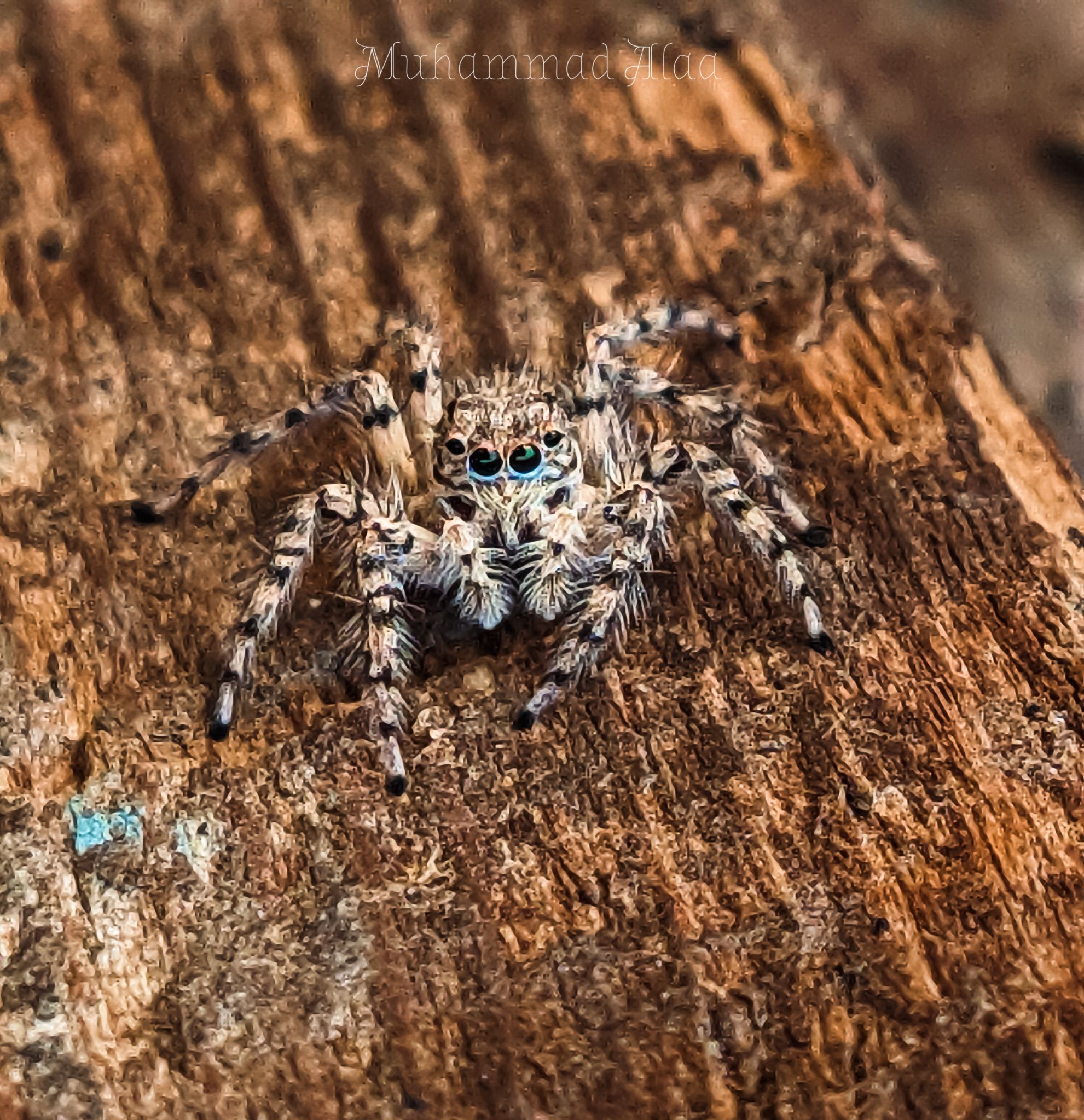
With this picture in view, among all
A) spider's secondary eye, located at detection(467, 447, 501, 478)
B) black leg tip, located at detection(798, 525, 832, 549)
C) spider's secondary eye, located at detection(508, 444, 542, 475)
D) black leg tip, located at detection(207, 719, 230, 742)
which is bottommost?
black leg tip, located at detection(207, 719, 230, 742)

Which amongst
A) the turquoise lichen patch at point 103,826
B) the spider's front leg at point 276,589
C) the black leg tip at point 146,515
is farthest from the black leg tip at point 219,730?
the black leg tip at point 146,515

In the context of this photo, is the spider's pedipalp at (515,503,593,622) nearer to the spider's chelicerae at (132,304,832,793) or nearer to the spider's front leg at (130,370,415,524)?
the spider's chelicerae at (132,304,832,793)

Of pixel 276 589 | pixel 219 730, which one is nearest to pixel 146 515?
pixel 276 589

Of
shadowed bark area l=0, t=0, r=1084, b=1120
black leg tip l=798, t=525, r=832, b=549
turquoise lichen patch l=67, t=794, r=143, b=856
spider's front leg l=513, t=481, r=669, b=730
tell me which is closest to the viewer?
shadowed bark area l=0, t=0, r=1084, b=1120

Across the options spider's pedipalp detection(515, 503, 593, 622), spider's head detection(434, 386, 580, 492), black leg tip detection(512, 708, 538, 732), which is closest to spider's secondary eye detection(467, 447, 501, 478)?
spider's head detection(434, 386, 580, 492)

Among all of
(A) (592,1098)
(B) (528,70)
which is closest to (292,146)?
(B) (528,70)

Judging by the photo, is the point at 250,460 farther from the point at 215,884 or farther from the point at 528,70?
the point at 528,70

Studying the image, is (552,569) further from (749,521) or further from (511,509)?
(749,521)
